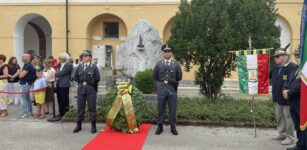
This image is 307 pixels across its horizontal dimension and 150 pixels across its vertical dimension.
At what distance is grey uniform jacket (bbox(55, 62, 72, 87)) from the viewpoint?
9.74 meters

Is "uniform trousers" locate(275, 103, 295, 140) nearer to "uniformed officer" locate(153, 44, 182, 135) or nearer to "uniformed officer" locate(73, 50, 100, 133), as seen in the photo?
"uniformed officer" locate(153, 44, 182, 135)

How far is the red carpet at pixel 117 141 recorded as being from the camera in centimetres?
736

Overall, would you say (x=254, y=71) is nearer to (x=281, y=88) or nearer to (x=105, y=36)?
(x=281, y=88)

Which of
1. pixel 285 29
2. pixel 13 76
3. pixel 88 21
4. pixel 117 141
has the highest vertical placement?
pixel 88 21

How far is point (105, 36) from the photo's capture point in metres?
24.2

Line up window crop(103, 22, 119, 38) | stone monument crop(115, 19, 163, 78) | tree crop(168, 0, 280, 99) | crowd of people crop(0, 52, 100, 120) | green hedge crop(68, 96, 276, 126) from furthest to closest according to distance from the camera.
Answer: window crop(103, 22, 119, 38), stone monument crop(115, 19, 163, 78), tree crop(168, 0, 280, 99), crowd of people crop(0, 52, 100, 120), green hedge crop(68, 96, 276, 126)

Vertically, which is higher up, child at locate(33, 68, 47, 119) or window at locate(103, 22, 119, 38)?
window at locate(103, 22, 119, 38)

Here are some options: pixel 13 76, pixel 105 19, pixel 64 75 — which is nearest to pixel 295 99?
pixel 64 75

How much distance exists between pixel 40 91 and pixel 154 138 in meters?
3.87

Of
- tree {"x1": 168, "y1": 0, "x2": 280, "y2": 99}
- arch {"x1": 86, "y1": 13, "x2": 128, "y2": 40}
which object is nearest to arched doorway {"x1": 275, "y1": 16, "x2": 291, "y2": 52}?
arch {"x1": 86, "y1": 13, "x2": 128, "y2": 40}

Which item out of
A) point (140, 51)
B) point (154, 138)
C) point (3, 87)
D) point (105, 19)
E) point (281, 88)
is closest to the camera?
point (281, 88)

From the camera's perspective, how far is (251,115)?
974 centimetres

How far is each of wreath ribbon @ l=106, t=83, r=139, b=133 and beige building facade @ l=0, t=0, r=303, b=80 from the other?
502 inches

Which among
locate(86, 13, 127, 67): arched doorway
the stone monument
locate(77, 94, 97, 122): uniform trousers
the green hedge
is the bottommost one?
the green hedge
